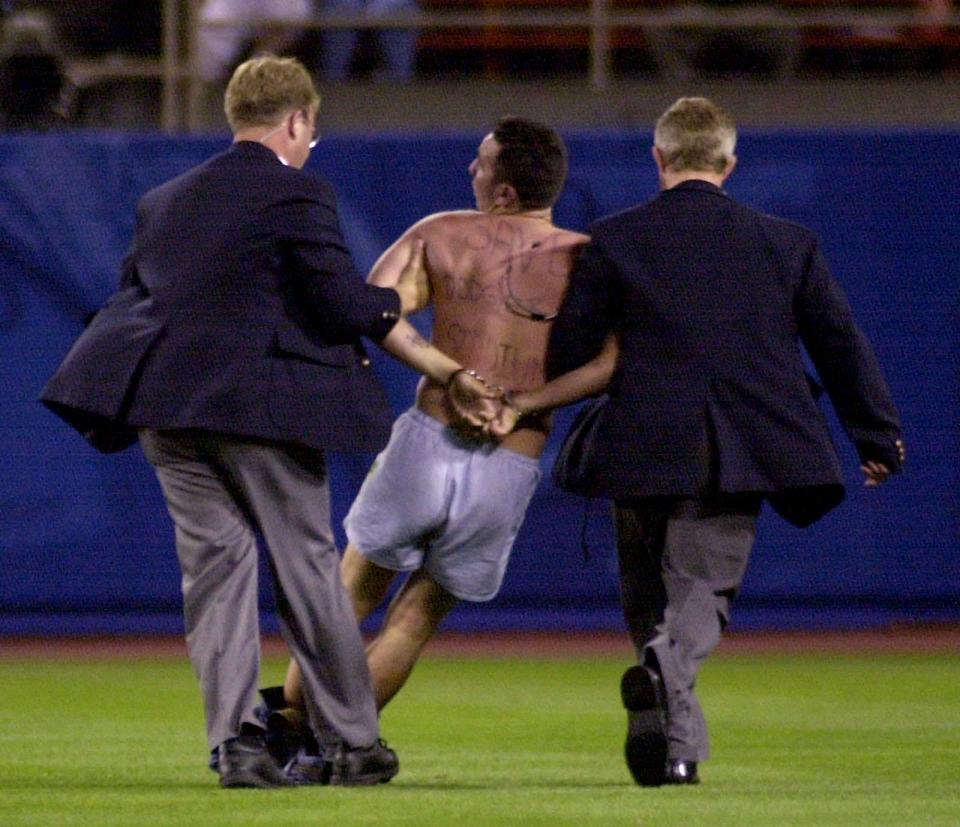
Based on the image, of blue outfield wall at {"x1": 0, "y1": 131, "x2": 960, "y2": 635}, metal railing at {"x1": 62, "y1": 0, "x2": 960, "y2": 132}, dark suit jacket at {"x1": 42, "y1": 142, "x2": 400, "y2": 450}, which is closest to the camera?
dark suit jacket at {"x1": 42, "y1": 142, "x2": 400, "y2": 450}

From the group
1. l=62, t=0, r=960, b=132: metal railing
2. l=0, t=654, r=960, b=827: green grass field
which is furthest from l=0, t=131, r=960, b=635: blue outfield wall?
l=62, t=0, r=960, b=132: metal railing

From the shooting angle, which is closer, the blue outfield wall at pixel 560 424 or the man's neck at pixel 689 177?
the man's neck at pixel 689 177

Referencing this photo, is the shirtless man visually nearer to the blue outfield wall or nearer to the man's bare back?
the man's bare back

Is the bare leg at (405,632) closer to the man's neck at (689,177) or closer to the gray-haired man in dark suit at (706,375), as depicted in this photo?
the gray-haired man in dark suit at (706,375)

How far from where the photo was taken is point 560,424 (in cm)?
1155

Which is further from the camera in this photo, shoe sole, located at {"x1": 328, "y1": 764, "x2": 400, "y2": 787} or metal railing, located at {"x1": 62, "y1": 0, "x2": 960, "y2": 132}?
metal railing, located at {"x1": 62, "y1": 0, "x2": 960, "y2": 132}

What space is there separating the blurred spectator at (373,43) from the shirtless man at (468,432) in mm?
6899

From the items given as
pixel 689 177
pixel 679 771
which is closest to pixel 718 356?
pixel 689 177

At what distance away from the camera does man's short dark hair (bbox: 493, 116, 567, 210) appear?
22.0 feet

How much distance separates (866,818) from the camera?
561cm

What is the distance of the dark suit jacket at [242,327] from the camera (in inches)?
235

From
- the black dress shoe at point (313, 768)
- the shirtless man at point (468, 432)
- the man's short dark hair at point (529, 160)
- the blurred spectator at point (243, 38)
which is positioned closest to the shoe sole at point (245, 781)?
the black dress shoe at point (313, 768)

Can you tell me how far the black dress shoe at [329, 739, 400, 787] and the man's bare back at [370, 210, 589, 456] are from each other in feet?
3.25

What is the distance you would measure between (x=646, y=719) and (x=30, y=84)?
7443 millimetres
